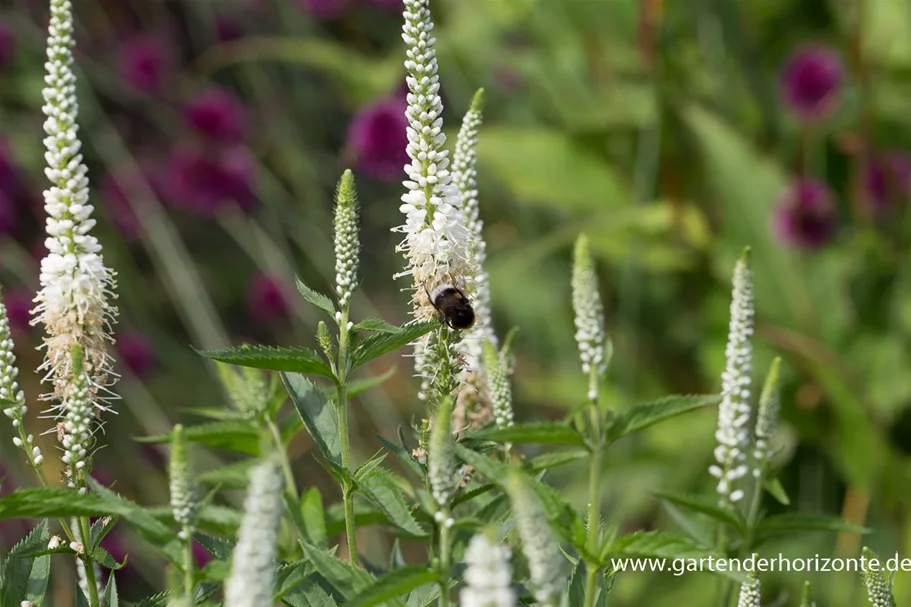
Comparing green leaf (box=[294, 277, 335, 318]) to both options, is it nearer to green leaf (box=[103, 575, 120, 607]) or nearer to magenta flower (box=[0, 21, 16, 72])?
green leaf (box=[103, 575, 120, 607])

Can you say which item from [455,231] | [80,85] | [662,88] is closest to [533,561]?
[455,231]

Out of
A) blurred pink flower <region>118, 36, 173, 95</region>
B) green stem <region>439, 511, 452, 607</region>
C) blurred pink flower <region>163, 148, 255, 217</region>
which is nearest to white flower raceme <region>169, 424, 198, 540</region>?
green stem <region>439, 511, 452, 607</region>

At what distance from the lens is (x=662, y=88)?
10.6 feet

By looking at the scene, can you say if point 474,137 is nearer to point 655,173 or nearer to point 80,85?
point 655,173

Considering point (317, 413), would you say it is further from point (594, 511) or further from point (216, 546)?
point (594, 511)

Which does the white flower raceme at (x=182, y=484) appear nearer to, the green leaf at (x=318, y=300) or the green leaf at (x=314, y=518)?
the green leaf at (x=318, y=300)

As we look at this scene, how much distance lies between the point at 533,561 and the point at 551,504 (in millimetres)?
298

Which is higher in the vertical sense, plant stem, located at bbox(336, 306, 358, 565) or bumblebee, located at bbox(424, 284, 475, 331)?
bumblebee, located at bbox(424, 284, 475, 331)

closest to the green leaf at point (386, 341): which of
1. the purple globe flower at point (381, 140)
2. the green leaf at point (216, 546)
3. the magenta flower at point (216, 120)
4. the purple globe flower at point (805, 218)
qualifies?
the green leaf at point (216, 546)

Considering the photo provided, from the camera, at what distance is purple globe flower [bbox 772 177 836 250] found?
326cm

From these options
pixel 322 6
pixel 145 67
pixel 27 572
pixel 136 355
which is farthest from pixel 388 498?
pixel 322 6

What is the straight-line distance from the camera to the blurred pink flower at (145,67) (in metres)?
3.78

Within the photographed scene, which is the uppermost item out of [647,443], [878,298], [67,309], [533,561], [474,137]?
[474,137]

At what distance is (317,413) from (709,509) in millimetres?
488
